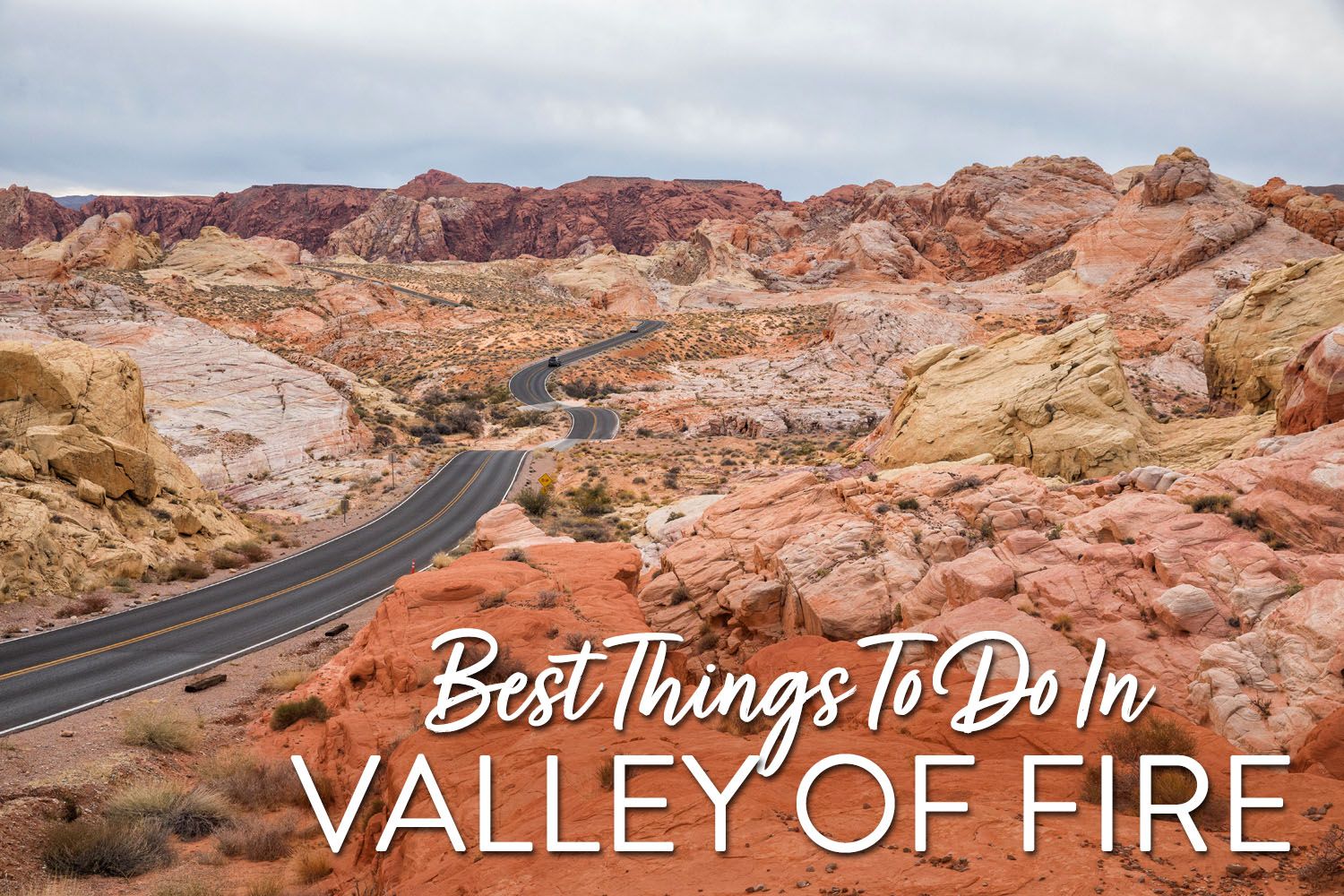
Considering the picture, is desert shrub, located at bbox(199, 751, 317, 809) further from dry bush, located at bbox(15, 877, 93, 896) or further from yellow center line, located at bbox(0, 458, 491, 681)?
yellow center line, located at bbox(0, 458, 491, 681)

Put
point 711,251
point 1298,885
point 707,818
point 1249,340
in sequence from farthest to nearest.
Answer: point 711,251 → point 1249,340 → point 707,818 → point 1298,885

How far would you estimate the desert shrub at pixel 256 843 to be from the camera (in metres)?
11.7

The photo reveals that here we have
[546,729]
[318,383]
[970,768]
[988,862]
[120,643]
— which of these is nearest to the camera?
[988,862]

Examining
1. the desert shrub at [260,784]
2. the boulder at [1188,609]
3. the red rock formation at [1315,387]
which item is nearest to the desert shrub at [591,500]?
the desert shrub at [260,784]

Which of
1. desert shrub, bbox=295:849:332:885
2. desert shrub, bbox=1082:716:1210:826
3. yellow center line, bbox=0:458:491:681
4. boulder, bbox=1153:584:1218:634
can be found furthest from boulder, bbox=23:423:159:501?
boulder, bbox=1153:584:1218:634

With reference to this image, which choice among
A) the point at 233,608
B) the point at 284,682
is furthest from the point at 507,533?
the point at 233,608

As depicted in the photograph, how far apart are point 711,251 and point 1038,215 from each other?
5087cm

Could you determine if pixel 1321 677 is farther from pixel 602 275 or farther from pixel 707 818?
pixel 602 275

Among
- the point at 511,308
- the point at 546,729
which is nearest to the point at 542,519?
the point at 546,729

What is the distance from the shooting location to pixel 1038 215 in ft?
351

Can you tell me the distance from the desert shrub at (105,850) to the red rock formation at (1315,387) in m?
24.5

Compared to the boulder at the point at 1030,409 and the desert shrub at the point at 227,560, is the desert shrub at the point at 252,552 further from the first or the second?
the boulder at the point at 1030,409

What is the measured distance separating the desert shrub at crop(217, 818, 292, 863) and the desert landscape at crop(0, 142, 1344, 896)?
54mm

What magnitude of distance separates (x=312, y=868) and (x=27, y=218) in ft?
801
